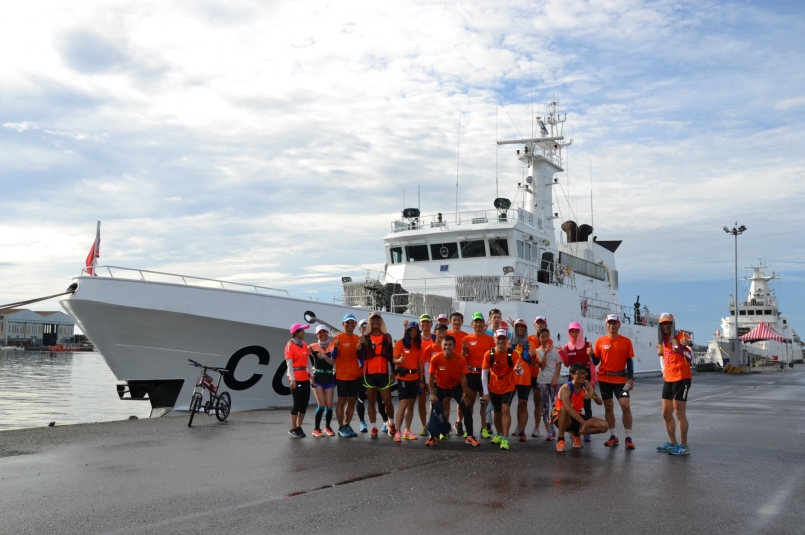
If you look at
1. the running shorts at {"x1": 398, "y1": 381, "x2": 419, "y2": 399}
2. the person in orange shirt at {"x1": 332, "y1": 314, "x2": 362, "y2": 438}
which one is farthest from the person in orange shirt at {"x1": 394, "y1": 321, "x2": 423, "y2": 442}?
the person in orange shirt at {"x1": 332, "y1": 314, "x2": 362, "y2": 438}

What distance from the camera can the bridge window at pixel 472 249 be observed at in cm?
2136

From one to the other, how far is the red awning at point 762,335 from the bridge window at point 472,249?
5280 cm

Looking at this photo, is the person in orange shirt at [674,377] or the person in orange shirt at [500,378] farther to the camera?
the person in orange shirt at [500,378]

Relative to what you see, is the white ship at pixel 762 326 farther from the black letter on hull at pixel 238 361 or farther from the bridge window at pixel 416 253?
the black letter on hull at pixel 238 361

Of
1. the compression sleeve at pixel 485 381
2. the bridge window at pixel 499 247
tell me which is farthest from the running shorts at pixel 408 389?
the bridge window at pixel 499 247

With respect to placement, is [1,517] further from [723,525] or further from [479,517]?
[723,525]

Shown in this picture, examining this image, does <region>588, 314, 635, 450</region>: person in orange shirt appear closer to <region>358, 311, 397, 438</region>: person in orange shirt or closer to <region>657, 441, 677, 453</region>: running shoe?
<region>657, 441, 677, 453</region>: running shoe

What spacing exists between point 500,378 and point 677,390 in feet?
6.75

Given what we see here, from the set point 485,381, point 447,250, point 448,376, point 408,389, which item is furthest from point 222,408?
point 447,250

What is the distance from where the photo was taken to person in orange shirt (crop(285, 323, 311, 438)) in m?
9.48

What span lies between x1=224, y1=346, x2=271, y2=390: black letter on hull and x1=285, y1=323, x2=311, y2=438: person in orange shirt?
437 centimetres

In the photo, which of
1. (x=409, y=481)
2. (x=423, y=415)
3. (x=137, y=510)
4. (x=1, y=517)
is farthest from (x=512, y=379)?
(x=1, y=517)

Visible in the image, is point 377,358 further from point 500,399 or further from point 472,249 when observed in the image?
point 472,249

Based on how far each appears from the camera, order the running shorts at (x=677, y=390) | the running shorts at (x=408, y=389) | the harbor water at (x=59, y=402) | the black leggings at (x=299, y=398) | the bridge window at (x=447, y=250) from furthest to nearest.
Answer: the bridge window at (x=447, y=250) → the harbor water at (x=59, y=402) → the black leggings at (x=299, y=398) → the running shorts at (x=408, y=389) → the running shorts at (x=677, y=390)
